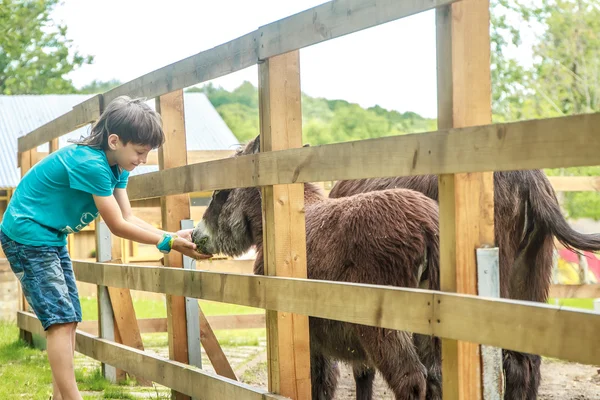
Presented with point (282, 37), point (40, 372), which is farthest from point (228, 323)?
point (282, 37)

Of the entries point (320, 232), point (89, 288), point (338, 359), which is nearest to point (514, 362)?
point (338, 359)

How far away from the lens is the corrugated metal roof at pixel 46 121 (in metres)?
22.2

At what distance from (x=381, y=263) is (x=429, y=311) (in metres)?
1.50

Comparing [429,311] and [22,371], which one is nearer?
[429,311]

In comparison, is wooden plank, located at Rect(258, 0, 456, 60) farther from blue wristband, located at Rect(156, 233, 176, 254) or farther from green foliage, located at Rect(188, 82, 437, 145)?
green foliage, located at Rect(188, 82, 437, 145)

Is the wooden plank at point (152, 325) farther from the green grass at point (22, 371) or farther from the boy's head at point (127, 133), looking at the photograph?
the boy's head at point (127, 133)

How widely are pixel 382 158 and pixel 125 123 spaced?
4.50ft

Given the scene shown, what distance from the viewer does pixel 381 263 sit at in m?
4.04

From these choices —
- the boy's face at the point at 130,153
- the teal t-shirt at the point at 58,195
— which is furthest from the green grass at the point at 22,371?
the boy's face at the point at 130,153

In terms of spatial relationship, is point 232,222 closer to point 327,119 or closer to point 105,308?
point 105,308

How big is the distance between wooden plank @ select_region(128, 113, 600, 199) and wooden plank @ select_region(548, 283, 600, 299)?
4789mm

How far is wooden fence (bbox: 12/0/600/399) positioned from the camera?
7.22 feet

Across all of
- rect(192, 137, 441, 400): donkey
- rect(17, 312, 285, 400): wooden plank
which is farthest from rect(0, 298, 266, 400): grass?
rect(192, 137, 441, 400): donkey

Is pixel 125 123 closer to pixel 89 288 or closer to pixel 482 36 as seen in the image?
pixel 482 36
